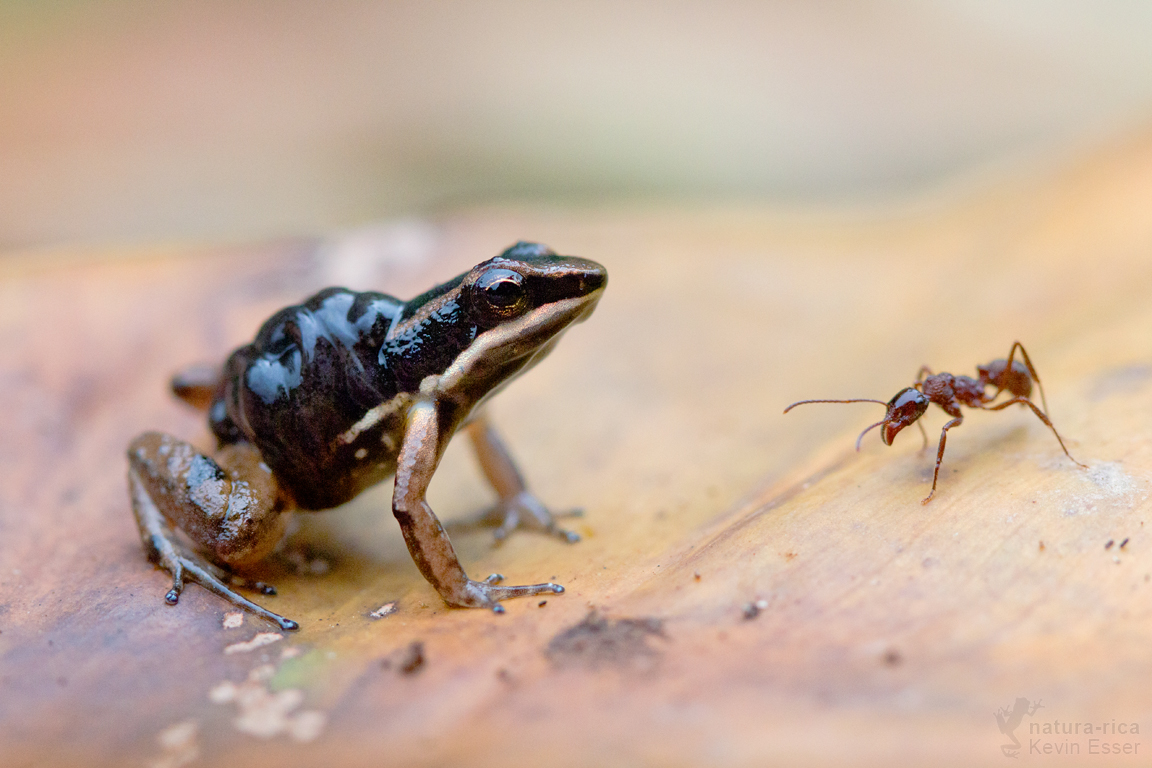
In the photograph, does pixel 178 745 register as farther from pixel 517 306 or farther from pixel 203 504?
pixel 517 306

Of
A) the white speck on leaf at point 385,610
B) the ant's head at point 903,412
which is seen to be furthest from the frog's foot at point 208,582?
the ant's head at point 903,412

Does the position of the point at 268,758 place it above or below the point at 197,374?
below

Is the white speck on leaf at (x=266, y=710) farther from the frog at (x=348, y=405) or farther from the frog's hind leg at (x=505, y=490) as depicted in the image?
the frog's hind leg at (x=505, y=490)

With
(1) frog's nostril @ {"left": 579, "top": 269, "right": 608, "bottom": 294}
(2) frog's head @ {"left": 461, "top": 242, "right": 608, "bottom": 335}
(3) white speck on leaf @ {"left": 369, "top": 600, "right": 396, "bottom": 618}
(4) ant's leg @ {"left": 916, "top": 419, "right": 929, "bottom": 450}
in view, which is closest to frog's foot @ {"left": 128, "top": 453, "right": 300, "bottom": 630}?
(3) white speck on leaf @ {"left": 369, "top": 600, "right": 396, "bottom": 618}

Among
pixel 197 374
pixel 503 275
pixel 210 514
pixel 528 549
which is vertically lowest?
pixel 528 549

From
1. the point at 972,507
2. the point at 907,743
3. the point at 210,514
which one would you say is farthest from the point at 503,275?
the point at 907,743

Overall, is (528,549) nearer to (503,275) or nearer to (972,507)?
(503,275)

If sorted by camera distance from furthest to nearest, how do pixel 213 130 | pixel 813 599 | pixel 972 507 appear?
1. pixel 213 130
2. pixel 972 507
3. pixel 813 599

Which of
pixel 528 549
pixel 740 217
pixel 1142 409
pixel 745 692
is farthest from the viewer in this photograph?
pixel 740 217
